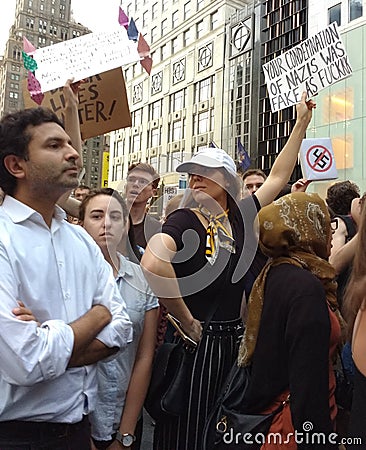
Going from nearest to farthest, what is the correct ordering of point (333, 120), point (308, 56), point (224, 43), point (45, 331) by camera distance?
point (45, 331) < point (308, 56) < point (333, 120) < point (224, 43)

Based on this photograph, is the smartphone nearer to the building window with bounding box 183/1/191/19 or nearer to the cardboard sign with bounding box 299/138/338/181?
the cardboard sign with bounding box 299/138/338/181

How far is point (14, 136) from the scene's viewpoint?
180 centimetres

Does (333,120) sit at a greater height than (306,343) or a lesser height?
greater

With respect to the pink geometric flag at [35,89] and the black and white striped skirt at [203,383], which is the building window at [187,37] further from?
the black and white striped skirt at [203,383]

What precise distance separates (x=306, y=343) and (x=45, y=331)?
90 cm

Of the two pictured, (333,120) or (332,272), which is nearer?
(332,272)

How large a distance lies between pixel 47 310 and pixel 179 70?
1733 inches

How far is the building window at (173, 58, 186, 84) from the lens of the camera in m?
42.7

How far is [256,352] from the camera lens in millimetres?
1808

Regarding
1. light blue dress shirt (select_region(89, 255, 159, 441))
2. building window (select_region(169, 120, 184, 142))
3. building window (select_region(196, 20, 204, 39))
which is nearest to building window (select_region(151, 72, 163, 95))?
building window (select_region(169, 120, 184, 142))

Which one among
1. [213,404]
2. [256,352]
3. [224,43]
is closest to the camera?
[256,352]

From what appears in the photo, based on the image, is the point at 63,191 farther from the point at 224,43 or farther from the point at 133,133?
the point at 133,133

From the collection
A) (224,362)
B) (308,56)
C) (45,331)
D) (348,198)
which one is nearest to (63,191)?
(45,331)

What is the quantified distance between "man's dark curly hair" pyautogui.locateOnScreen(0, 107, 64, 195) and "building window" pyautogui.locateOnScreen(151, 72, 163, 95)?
146 ft
